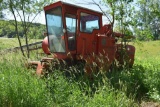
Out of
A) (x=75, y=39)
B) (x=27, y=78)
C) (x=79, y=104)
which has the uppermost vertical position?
(x=75, y=39)

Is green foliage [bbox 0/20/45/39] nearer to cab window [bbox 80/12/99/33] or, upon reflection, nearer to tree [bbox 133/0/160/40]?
cab window [bbox 80/12/99/33]

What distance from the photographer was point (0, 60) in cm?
564

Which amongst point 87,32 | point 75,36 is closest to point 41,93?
point 75,36

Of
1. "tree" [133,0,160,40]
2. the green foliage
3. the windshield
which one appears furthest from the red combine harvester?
the green foliage

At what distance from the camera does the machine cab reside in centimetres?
696

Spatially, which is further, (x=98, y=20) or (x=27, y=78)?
(x=98, y=20)

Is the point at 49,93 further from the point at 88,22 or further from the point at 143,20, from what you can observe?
the point at 143,20

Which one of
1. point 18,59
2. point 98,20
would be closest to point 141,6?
point 98,20

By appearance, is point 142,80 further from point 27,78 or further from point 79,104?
point 27,78

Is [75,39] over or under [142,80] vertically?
over

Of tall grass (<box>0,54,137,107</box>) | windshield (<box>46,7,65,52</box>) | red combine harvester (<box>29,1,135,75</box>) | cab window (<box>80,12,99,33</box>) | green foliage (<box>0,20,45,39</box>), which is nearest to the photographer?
tall grass (<box>0,54,137,107</box>)

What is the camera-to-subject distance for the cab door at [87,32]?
23.4 ft

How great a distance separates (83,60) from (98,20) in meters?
1.64

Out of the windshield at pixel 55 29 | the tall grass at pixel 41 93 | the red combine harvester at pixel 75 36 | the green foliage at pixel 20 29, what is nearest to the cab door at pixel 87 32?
the red combine harvester at pixel 75 36
